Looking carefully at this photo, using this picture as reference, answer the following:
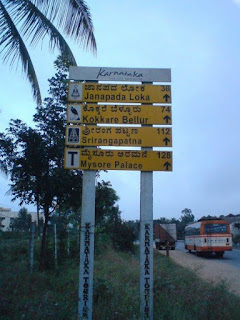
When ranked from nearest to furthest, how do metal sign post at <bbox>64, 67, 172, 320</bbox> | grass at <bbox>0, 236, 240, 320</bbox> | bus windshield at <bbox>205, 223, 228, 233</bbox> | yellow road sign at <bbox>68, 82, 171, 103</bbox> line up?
1. grass at <bbox>0, 236, 240, 320</bbox>
2. metal sign post at <bbox>64, 67, 172, 320</bbox>
3. yellow road sign at <bbox>68, 82, 171, 103</bbox>
4. bus windshield at <bbox>205, 223, 228, 233</bbox>

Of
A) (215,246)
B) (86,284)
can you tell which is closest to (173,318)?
(86,284)

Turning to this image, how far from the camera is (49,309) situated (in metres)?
5.77

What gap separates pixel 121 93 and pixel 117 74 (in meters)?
0.41

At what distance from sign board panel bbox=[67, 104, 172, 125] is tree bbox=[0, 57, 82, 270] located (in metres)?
3.49

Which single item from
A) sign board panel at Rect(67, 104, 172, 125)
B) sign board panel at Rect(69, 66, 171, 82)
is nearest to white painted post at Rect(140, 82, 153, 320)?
sign board panel at Rect(67, 104, 172, 125)

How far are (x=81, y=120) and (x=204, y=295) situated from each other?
4248mm

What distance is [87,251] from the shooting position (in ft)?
21.0

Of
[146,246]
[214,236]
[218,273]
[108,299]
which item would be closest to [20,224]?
[214,236]

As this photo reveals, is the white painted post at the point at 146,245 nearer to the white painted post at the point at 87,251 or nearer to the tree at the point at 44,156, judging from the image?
the white painted post at the point at 87,251

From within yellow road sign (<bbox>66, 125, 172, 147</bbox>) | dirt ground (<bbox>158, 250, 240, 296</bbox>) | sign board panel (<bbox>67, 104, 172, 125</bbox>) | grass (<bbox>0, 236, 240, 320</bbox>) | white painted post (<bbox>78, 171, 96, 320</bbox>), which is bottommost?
dirt ground (<bbox>158, 250, 240, 296</bbox>)

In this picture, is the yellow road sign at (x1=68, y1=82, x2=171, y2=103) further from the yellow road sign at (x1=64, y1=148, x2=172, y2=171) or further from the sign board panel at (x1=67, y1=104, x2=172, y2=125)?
the yellow road sign at (x1=64, y1=148, x2=172, y2=171)

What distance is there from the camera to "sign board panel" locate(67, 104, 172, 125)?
6.79 meters

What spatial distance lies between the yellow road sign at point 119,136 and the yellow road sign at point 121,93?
22.7 inches

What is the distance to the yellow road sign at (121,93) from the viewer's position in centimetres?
690
